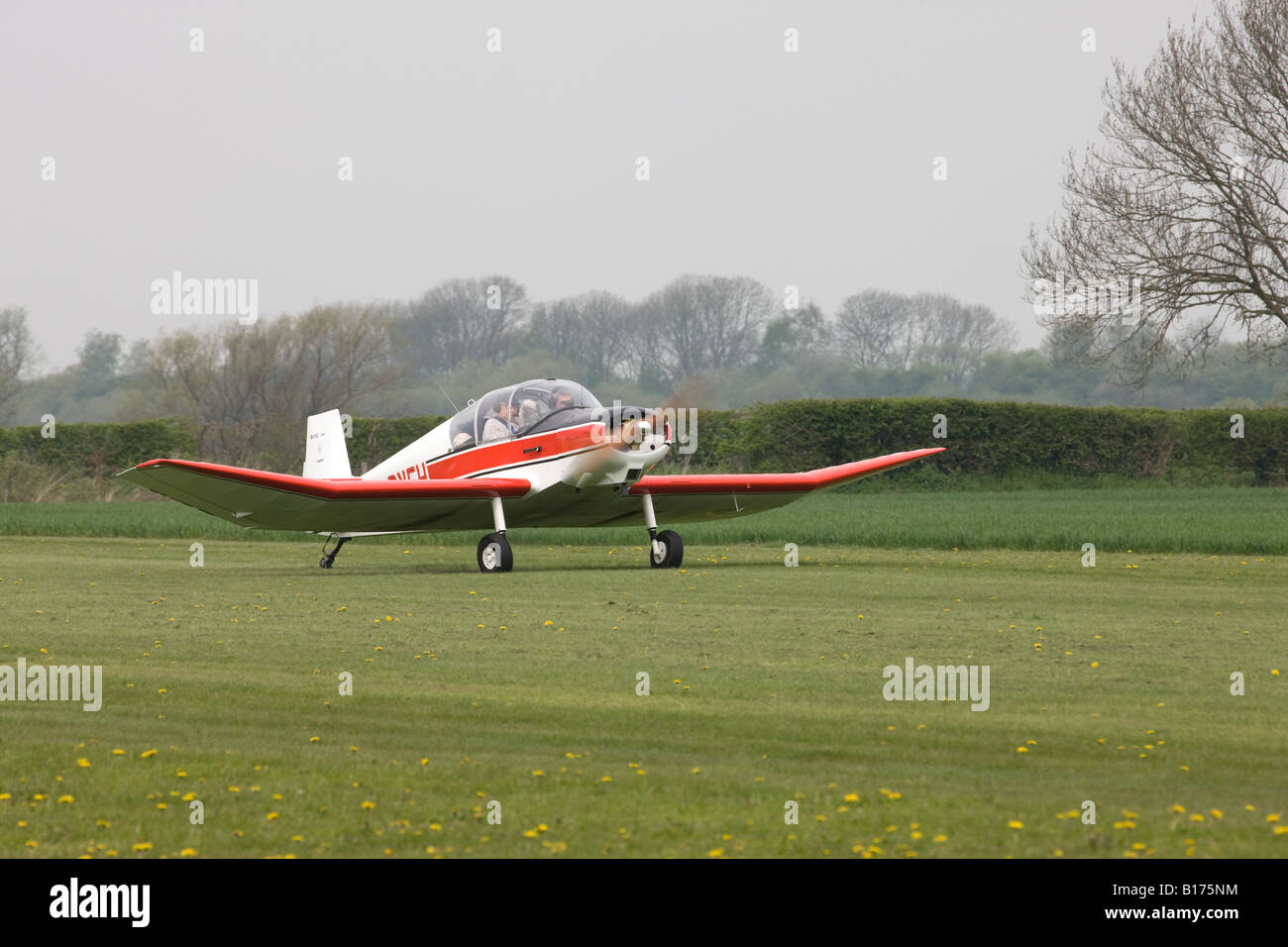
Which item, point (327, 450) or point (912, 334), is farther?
point (912, 334)

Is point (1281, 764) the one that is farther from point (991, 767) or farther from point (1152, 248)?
point (1152, 248)

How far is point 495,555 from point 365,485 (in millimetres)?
1825

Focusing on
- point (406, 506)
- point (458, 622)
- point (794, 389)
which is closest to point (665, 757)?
point (458, 622)

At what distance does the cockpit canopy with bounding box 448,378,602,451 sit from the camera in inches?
759

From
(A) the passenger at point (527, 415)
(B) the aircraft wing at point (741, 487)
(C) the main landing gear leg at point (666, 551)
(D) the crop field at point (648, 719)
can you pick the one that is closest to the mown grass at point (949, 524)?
(B) the aircraft wing at point (741, 487)

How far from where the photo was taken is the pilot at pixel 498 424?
19.6 metres

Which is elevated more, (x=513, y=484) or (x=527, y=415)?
(x=527, y=415)

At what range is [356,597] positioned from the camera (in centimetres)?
1485

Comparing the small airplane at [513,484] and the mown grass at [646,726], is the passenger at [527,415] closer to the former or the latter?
the small airplane at [513,484]

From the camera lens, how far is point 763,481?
803 inches

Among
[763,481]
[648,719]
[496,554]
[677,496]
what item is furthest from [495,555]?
[648,719]
